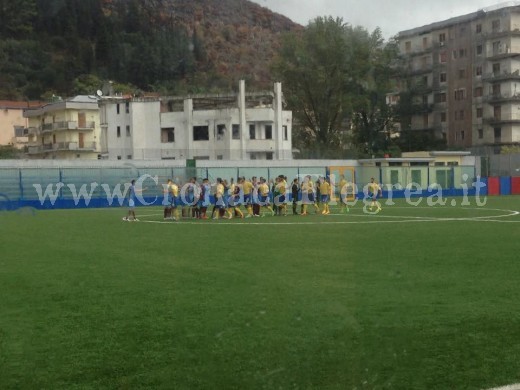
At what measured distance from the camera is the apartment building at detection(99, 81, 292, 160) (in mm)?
44944

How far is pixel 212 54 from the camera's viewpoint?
264 inches

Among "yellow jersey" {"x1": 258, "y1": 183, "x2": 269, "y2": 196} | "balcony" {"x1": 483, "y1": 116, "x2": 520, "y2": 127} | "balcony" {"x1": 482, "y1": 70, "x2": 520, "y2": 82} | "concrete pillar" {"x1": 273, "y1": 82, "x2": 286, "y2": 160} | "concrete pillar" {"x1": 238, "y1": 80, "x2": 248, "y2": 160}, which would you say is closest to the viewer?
"yellow jersey" {"x1": 258, "y1": 183, "x2": 269, "y2": 196}

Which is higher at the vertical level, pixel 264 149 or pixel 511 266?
pixel 264 149

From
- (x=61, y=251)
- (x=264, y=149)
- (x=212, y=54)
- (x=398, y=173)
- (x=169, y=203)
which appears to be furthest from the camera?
(x=264, y=149)

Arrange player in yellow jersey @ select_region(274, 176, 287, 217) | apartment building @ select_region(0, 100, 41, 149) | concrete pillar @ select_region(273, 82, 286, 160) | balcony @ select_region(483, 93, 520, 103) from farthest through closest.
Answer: apartment building @ select_region(0, 100, 41, 149) → concrete pillar @ select_region(273, 82, 286, 160) → balcony @ select_region(483, 93, 520, 103) → player in yellow jersey @ select_region(274, 176, 287, 217)

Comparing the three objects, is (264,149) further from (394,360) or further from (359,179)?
(394,360)

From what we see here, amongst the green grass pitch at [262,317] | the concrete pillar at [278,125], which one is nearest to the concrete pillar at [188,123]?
the concrete pillar at [278,125]

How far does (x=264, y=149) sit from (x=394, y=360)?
46340 millimetres

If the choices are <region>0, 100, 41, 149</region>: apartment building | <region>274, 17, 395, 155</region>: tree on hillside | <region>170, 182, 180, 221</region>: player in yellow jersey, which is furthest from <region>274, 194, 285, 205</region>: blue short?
<region>0, 100, 41, 149</region>: apartment building

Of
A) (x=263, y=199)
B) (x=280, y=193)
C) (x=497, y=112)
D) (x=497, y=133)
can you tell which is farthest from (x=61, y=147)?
(x=280, y=193)

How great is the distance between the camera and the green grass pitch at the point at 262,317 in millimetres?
5668

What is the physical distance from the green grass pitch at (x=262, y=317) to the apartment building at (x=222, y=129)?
30.4m

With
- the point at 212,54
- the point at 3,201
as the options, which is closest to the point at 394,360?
the point at 212,54

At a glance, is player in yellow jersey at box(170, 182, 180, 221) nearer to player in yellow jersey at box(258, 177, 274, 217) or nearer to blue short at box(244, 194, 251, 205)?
blue short at box(244, 194, 251, 205)
